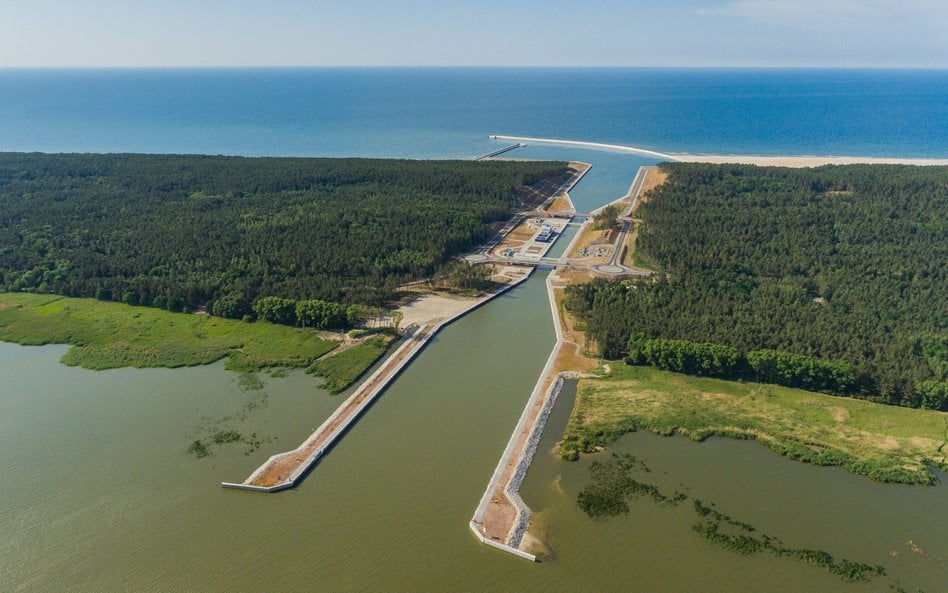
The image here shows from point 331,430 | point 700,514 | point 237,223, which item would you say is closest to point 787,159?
point 237,223

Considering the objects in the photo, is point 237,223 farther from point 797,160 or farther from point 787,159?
point 797,160

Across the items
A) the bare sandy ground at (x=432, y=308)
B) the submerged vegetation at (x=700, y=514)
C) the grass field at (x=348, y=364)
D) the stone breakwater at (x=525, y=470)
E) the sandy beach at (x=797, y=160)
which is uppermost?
the sandy beach at (x=797, y=160)

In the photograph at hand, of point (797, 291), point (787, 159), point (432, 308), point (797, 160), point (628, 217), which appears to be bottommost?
point (797, 291)

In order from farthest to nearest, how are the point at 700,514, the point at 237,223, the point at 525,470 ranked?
the point at 237,223 < the point at 525,470 < the point at 700,514

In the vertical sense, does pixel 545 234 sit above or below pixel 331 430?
above

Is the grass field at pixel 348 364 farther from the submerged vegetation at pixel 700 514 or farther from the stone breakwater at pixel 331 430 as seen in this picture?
the submerged vegetation at pixel 700 514

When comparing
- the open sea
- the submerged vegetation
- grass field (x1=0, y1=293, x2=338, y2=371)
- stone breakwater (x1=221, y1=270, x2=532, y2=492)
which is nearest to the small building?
stone breakwater (x1=221, y1=270, x2=532, y2=492)

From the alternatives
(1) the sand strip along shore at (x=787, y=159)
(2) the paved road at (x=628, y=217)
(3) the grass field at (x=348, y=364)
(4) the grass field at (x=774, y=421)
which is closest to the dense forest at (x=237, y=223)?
(3) the grass field at (x=348, y=364)

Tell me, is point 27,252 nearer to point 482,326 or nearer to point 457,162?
point 482,326
